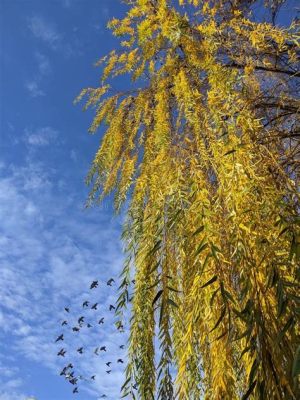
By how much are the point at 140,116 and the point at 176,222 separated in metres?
1.32

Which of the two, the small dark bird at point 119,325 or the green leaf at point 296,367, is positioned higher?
the small dark bird at point 119,325

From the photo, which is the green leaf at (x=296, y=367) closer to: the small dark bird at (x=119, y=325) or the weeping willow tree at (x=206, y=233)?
the weeping willow tree at (x=206, y=233)

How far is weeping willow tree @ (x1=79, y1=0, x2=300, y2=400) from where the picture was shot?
4.49ft

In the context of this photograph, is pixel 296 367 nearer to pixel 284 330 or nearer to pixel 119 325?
pixel 284 330

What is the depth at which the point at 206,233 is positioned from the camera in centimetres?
150

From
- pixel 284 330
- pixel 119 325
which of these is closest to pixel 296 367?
pixel 284 330

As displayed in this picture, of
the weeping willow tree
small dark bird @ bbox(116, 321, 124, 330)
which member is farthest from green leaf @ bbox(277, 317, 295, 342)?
small dark bird @ bbox(116, 321, 124, 330)

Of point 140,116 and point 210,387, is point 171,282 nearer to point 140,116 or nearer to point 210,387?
point 210,387

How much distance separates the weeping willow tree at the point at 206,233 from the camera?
1367 mm

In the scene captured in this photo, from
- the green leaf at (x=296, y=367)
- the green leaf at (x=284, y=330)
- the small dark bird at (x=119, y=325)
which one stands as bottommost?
the green leaf at (x=296, y=367)

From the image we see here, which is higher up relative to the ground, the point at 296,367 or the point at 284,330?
the point at 284,330

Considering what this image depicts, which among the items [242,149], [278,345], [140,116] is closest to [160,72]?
[140,116]

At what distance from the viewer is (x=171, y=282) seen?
1808 millimetres

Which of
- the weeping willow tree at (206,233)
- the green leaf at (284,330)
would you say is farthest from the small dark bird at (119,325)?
the green leaf at (284,330)
